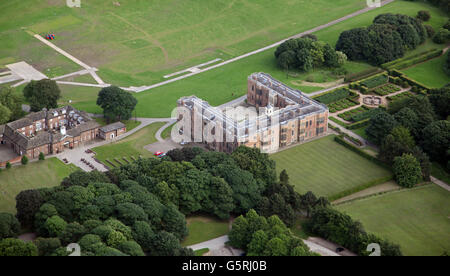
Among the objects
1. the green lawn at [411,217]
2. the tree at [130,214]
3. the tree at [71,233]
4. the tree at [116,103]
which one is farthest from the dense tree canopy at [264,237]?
the tree at [116,103]

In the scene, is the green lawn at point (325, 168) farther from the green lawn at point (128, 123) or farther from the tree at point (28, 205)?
the tree at point (28, 205)

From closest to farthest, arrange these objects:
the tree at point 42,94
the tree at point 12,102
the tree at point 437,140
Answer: the tree at point 437,140 < the tree at point 12,102 < the tree at point 42,94

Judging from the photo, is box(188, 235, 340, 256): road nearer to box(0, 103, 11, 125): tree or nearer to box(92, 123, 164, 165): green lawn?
box(92, 123, 164, 165): green lawn

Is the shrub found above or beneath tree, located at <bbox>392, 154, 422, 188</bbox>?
above

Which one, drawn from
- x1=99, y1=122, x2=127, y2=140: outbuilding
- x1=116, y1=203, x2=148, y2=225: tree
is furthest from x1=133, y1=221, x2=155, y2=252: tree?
x1=99, y1=122, x2=127, y2=140: outbuilding

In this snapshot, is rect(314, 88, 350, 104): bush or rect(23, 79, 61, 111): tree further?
rect(314, 88, 350, 104): bush

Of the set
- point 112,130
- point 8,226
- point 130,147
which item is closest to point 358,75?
point 130,147
